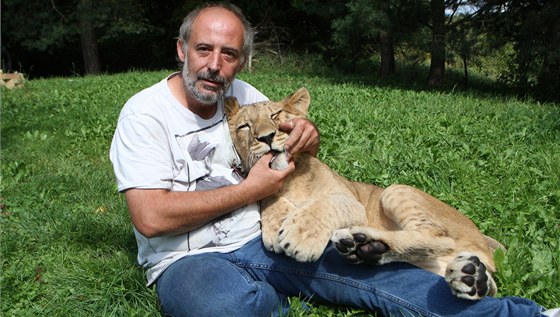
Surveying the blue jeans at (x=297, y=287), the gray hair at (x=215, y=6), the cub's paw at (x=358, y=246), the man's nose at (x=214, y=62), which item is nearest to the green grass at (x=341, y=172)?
the blue jeans at (x=297, y=287)

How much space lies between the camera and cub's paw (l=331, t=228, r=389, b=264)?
2.78 meters

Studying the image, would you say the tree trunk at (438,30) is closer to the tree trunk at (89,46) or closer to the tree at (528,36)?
the tree at (528,36)

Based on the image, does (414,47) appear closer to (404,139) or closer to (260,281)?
(404,139)

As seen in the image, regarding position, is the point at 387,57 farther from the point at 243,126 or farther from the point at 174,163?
the point at 174,163

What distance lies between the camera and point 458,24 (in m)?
13.2

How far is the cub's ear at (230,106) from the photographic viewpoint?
343 centimetres

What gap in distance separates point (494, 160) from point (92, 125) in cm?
544

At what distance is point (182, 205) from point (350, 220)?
0.96m

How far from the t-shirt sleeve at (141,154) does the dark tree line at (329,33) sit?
413 inches

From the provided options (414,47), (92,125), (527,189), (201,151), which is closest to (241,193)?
(201,151)

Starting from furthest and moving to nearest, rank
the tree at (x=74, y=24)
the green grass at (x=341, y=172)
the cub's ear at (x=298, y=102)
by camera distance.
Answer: the tree at (x=74, y=24)
the cub's ear at (x=298, y=102)
the green grass at (x=341, y=172)

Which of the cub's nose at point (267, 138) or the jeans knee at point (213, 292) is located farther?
the cub's nose at point (267, 138)

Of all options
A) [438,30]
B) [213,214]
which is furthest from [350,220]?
[438,30]

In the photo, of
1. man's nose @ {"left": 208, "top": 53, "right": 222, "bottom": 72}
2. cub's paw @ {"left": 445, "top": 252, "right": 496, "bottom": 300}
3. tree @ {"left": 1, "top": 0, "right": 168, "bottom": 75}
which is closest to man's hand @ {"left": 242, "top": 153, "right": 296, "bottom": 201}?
man's nose @ {"left": 208, "top": 53, "right": 222, "bottom": 72}
